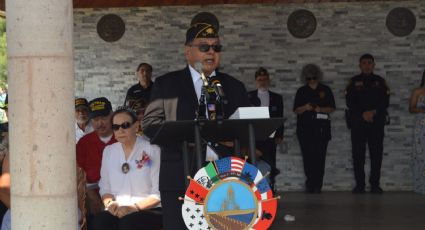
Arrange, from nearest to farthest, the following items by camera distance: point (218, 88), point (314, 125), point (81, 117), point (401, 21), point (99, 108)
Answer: point (218, 88)
point (99, 108)
point (81, 117)
point (314, 125)
point (401, 21)

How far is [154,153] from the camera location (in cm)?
693

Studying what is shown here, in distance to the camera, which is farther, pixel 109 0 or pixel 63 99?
pixel 109 0

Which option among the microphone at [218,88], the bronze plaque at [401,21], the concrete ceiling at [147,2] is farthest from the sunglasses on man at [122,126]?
the bronze plaque at [401,21]

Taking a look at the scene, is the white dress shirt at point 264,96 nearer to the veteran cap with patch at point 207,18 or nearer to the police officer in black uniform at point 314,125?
the police officer in black uniform at point 314,125

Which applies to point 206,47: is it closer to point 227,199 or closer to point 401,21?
point 227,199


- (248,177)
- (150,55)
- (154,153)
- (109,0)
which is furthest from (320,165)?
(248,177)

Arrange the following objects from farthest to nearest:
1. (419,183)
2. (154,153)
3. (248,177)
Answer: (419,183) < (154,153) < (248,177)

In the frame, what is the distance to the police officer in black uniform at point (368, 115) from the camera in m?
13.2

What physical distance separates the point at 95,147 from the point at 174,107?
2670 millimetres

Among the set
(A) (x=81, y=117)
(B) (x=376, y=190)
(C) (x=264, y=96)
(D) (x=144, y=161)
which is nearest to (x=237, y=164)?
(D) (x=144, y=161)

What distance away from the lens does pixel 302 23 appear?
13.9 m

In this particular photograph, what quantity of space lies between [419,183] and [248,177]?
29.6ft

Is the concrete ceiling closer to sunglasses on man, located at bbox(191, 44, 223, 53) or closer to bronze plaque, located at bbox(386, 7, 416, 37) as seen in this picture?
bronze plaque, located at bbox(386, 7, 416, 37)

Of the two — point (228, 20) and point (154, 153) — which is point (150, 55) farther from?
point (154, 153)
